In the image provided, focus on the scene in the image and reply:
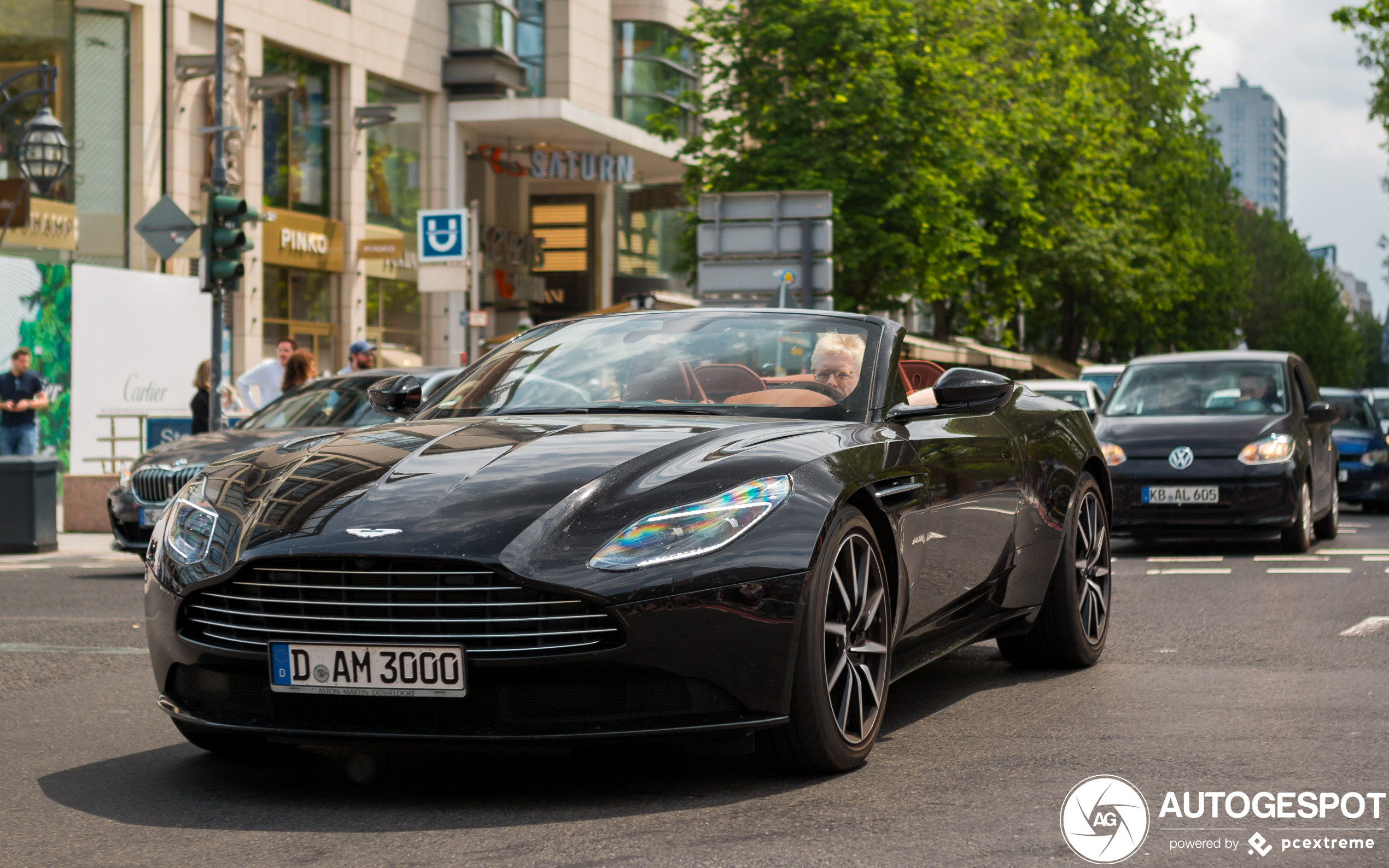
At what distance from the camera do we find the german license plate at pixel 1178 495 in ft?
43.3

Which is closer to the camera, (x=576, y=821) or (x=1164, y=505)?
(x=576, y=821)

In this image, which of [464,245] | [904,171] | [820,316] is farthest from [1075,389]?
[820,316]

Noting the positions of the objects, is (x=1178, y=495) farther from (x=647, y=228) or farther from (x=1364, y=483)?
(x=647, y=228)

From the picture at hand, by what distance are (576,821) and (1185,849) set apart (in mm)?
1466

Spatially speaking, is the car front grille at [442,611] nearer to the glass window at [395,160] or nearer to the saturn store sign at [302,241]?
the saturn store sign at [302,241]

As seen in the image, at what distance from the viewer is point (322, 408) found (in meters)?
12.8

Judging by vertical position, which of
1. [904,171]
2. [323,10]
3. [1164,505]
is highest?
[323,10]

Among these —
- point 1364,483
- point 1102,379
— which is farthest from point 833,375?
point 1102,379

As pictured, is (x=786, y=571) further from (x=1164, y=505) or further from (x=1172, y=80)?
(x=1172, y=80)

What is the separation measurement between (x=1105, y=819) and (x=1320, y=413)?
10.6 metres

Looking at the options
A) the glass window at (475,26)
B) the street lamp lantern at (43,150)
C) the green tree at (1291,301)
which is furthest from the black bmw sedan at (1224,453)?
the green tree at (1291,301)

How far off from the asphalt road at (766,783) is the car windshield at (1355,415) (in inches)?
555

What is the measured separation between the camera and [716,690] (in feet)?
14.1

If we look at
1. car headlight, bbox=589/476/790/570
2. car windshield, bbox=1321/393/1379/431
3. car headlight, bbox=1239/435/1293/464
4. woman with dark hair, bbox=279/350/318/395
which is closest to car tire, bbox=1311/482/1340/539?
car headlight, bbox=1239/435/1293/464
